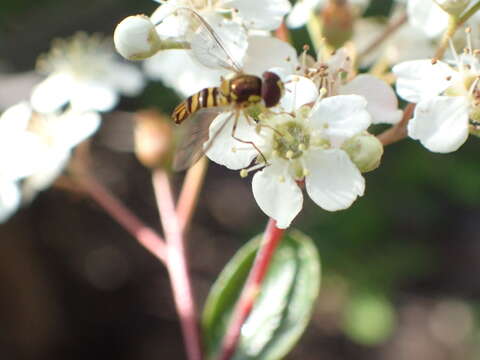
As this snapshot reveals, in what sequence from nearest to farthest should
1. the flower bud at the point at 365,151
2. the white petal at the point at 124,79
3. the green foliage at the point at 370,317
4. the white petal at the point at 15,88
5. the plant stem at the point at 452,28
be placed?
the flower bud at the point at 365,151
the plant stem at the point at 452,28
the white petal at the point at 124,79
the green foliage at the point at 370,317
the white petal at the point at 15,88

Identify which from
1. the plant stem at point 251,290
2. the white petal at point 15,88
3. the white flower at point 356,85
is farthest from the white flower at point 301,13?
the white petal at point 15,88

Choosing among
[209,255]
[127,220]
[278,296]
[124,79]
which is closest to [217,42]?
[278,296]

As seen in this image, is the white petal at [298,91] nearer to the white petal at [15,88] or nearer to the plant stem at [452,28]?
the plant stem at [452,28]

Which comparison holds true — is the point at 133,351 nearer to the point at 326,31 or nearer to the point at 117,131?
the point at 117,131

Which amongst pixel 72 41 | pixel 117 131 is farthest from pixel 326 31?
pixel 117 131

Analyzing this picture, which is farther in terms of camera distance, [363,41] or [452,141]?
[363,41]

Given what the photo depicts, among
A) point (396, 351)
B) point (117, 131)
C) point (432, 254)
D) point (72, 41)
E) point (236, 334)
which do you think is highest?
point (72, 41)

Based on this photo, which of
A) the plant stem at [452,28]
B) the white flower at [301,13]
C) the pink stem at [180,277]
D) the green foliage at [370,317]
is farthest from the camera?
the green foliage at [370,317]

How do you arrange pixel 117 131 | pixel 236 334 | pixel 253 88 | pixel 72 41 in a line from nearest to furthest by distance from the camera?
1. pixel 253 88
2. pixel 236 334
3. pixel 72 41
4. pixel 117 131

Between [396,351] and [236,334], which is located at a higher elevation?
[236,334]
